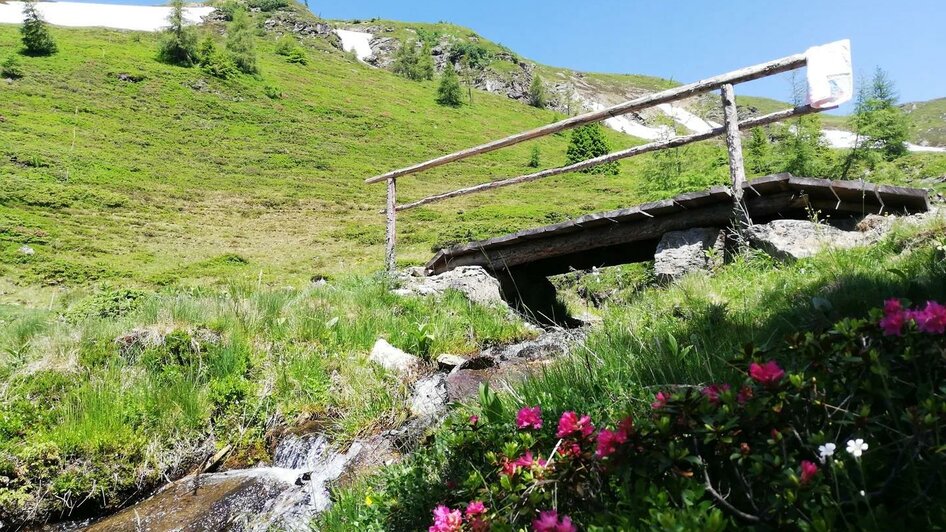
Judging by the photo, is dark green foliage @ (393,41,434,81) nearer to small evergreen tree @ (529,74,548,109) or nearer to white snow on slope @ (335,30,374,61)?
small evergreen tree @ (529,74,548,109)

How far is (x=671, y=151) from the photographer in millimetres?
21641

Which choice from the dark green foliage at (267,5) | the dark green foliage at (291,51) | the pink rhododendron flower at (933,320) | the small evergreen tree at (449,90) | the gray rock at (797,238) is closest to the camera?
the pink rhododendron flower at (933,320)

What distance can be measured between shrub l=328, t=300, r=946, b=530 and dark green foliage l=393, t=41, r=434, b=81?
88523mm

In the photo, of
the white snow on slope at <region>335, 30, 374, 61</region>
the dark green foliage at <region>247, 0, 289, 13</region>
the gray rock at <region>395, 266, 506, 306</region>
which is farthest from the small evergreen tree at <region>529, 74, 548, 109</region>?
the gray rock at <region>395, 266, 506, 306</region>

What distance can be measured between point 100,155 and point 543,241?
32.2 meters

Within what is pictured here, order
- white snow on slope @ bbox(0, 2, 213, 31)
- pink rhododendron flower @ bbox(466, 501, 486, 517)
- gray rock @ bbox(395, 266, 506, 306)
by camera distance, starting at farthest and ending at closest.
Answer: white snow on slope @ bbox(0, 2, 213, 31) → gray rock @ bbox(395, 266, 506, 306) → pink rhododendron flower @ bbox(466, 501, 486, 517)

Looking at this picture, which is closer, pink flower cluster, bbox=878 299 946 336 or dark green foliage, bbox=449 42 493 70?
pink flower cluster, bbox=878 299 946 336

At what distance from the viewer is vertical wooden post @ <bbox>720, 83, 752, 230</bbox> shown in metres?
6.05

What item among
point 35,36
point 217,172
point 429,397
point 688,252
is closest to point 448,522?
point 429,397

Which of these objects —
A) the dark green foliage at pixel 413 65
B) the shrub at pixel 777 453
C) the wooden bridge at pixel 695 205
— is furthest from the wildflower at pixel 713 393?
the dark green foliage at pixel 413 65

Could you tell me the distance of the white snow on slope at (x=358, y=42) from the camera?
11281 centimetres

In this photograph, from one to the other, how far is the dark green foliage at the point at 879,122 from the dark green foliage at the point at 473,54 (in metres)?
87.8

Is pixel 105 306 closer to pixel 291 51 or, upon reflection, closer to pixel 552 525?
pixel 552 525

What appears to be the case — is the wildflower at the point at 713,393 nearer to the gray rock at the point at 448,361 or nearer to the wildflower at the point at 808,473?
the wildflower at the point at 808,473
